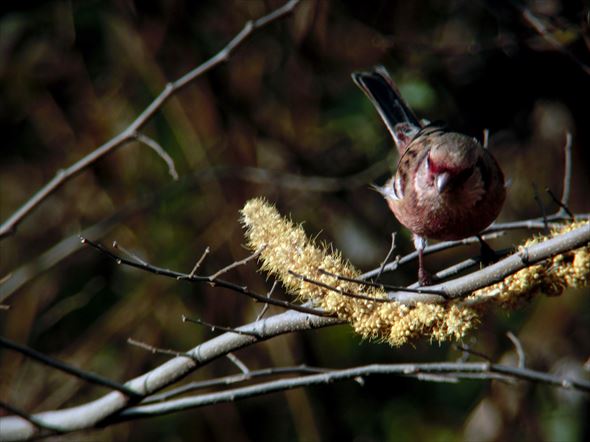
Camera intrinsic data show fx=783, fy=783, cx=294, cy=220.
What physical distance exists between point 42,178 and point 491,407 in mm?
3810

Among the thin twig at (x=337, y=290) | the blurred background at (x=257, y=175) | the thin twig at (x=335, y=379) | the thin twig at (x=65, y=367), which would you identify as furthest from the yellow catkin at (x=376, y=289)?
the blurred background at (x=257, y=175)

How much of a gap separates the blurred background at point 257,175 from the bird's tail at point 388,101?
2.18 ft

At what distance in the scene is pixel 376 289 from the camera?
236cm

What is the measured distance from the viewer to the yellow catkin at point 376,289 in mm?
2223

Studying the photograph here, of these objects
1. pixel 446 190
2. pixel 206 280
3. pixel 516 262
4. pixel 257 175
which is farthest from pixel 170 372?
pixel 257 175

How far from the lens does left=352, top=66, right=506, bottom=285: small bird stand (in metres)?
3.30

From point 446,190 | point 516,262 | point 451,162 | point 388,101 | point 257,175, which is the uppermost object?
point 257,175

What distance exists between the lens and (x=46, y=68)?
6.06 meters

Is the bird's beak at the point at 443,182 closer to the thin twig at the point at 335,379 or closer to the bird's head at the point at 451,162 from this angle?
the bird's head at the point at 451,162

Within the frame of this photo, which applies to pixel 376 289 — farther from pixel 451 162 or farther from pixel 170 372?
pixel 451 162

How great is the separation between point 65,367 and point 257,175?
319 centimetres

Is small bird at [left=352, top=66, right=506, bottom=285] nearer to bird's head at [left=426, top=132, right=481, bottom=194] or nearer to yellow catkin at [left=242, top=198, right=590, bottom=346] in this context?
bird's head at [left=426, top=132, right=481, bottom=194]

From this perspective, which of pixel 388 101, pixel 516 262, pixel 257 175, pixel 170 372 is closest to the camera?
pixel 516 262

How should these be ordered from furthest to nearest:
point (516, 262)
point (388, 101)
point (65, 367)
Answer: point (388, 101) → point (65, 367) → point (516, 262)
